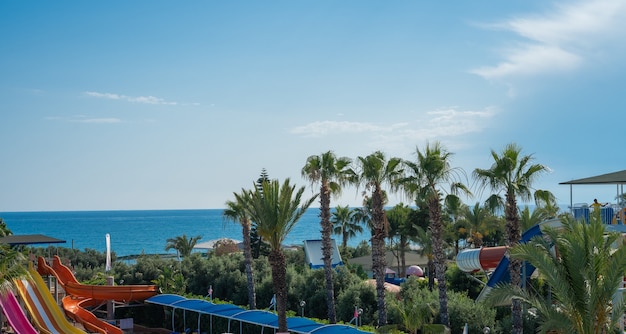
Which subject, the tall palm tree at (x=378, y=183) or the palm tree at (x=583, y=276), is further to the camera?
the tall palm tree at (x=378, y=183)

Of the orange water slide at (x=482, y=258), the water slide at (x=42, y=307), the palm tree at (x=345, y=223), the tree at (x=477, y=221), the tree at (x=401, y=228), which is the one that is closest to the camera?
the orange water slide at (x=482, y=258)

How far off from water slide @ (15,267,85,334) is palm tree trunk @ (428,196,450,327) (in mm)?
14452

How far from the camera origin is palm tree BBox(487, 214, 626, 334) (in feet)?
50.4

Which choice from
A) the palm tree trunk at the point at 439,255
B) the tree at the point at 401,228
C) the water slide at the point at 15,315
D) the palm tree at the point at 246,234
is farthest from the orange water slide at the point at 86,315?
the tree at the point at 401,228

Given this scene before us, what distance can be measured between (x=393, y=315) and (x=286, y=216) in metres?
5.96

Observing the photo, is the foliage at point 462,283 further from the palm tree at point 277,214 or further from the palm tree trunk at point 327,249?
the palm tree at point 277,214

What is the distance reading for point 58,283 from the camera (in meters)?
36.2

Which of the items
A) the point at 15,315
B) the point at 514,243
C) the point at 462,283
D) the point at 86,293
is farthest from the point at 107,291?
the point at 514,243

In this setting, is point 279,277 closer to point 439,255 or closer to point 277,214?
point 277,214

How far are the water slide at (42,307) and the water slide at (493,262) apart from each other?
15585 millimetres

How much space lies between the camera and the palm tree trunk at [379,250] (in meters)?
27.8

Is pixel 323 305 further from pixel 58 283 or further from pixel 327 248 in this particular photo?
pixel 58 283

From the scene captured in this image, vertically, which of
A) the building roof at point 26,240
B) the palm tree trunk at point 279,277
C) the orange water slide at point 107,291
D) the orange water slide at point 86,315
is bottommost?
the orange water slide at point 86,315

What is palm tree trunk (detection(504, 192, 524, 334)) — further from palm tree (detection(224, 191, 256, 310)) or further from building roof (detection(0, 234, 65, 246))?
building roof (detection(0, 234, 65, 246))
